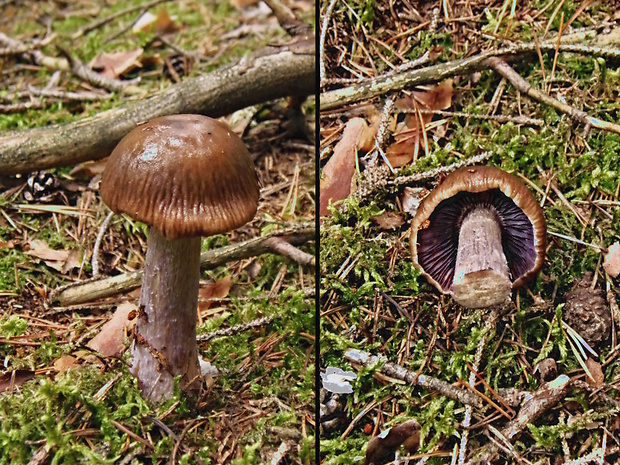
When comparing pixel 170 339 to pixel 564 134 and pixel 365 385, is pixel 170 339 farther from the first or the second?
pixel 564 134

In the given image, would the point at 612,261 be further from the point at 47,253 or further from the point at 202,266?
the point at 47,253

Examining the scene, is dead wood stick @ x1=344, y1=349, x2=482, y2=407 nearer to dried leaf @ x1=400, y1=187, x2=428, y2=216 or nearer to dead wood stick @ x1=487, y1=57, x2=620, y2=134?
dried leaf @ x1=400, y1=187, x2=428, y2=216

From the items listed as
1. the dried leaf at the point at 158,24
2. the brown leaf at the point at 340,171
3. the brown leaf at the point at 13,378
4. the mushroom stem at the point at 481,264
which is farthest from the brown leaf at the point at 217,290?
the dried leaf at the point at 158,24

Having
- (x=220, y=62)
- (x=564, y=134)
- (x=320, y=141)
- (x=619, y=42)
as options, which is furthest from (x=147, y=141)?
(x=220, y=62)

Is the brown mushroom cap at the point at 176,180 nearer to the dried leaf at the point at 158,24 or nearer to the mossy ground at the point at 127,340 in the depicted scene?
the mossy ground at the point at 127,340

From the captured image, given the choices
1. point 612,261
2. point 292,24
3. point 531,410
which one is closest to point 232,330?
point 531,410

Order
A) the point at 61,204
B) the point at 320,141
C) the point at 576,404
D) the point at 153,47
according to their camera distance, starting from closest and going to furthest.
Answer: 1. the point at 576,404
2. the point at 320,141
3. the point at 61,204
4. the point at 153,47
